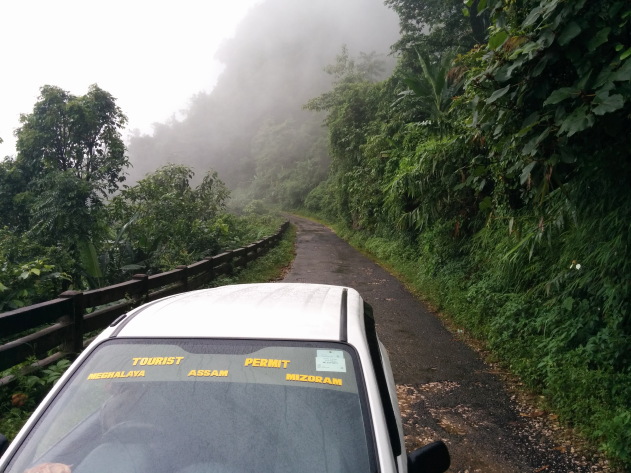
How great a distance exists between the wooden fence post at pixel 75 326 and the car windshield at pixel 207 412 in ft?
9.48

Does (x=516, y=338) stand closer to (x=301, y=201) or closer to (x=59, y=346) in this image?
(x=59, y=346)

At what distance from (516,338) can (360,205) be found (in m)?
15.8

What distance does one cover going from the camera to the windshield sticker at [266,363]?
2.12 meters

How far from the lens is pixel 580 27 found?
11.2 ft

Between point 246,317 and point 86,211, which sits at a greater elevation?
point 86,211

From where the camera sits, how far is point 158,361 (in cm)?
218

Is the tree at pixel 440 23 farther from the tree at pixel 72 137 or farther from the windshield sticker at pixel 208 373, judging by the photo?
the windshield sticker at pixel 208 373

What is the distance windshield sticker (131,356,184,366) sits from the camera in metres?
2.17

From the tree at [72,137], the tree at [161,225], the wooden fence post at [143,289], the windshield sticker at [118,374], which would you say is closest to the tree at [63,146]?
the tree at [72,137]

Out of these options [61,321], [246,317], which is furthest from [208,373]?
[61,321]

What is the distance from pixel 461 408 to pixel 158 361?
11.9ft

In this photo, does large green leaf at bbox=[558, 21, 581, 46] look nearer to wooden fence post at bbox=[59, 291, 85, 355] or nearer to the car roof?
the car roof

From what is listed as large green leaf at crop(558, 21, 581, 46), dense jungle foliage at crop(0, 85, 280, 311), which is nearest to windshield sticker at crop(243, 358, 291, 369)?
large green leaf at crop(558, 21, 581, 46)

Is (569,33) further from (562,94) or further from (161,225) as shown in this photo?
(161,225)
